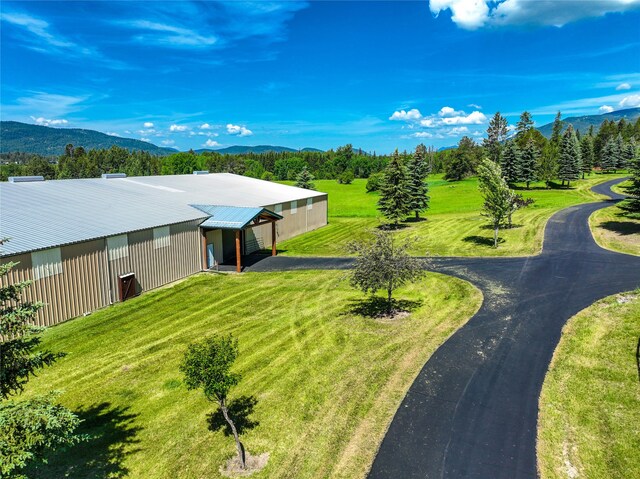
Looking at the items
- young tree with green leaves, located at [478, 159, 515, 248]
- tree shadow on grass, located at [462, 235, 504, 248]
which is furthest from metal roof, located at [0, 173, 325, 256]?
young tree with green leaves, located at [478, 159, 515, 248]

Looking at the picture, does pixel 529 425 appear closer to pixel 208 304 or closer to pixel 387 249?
pixel 387 249

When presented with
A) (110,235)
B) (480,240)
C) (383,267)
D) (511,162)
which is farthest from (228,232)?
(511,162)

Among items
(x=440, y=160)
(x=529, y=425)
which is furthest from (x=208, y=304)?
(x=440, y=160)

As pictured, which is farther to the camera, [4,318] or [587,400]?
[587,400]

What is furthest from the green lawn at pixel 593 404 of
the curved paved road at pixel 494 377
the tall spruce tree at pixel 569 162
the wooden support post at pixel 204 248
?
the tall spruce tree at pixel 569 162

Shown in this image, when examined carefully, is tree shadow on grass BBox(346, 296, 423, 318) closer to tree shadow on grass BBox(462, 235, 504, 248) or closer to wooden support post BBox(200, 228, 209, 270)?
wooden support post BBox(200, 228, 209, 270)

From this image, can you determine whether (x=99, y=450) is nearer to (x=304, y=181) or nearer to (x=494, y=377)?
(x=494, y=377)
